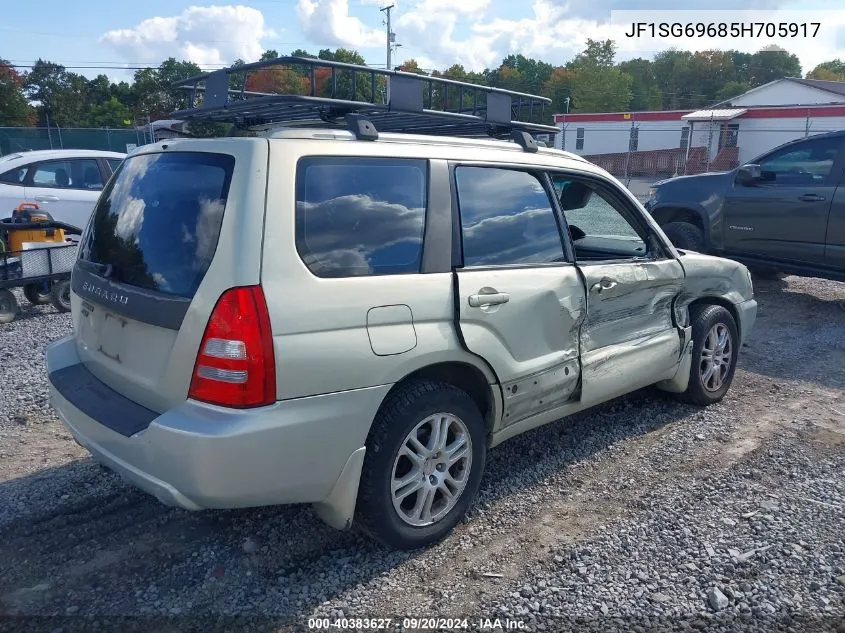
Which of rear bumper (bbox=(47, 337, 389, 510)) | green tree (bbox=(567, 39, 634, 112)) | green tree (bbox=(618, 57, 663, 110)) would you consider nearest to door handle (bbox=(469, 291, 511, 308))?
rear bumper (bbox=(47, 337, 389, 510))

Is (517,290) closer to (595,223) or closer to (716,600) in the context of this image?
(716,600)

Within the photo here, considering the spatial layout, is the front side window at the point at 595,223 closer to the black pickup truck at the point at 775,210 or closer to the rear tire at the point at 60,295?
the black pickup truck at the point at 775,210

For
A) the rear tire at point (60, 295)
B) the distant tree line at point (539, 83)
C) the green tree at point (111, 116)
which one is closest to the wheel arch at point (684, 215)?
the rear tire at point (60, 295)

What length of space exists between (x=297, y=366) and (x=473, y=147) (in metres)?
1.54

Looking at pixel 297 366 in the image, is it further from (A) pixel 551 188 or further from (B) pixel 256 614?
(A) pixel 551 188

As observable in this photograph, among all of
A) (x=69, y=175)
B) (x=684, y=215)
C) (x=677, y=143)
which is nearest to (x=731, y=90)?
(x=677, y=143)

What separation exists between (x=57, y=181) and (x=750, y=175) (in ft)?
29.6

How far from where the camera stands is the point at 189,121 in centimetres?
391

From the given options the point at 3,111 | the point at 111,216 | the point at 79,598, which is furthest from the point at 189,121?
the point at 3,111

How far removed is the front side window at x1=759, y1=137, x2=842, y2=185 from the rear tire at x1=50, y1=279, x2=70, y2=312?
315 inches

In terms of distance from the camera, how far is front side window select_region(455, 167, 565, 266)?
337 centimetres

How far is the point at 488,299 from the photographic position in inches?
129

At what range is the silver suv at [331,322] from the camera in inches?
103

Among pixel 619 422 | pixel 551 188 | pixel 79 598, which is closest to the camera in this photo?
pixel 79 598
